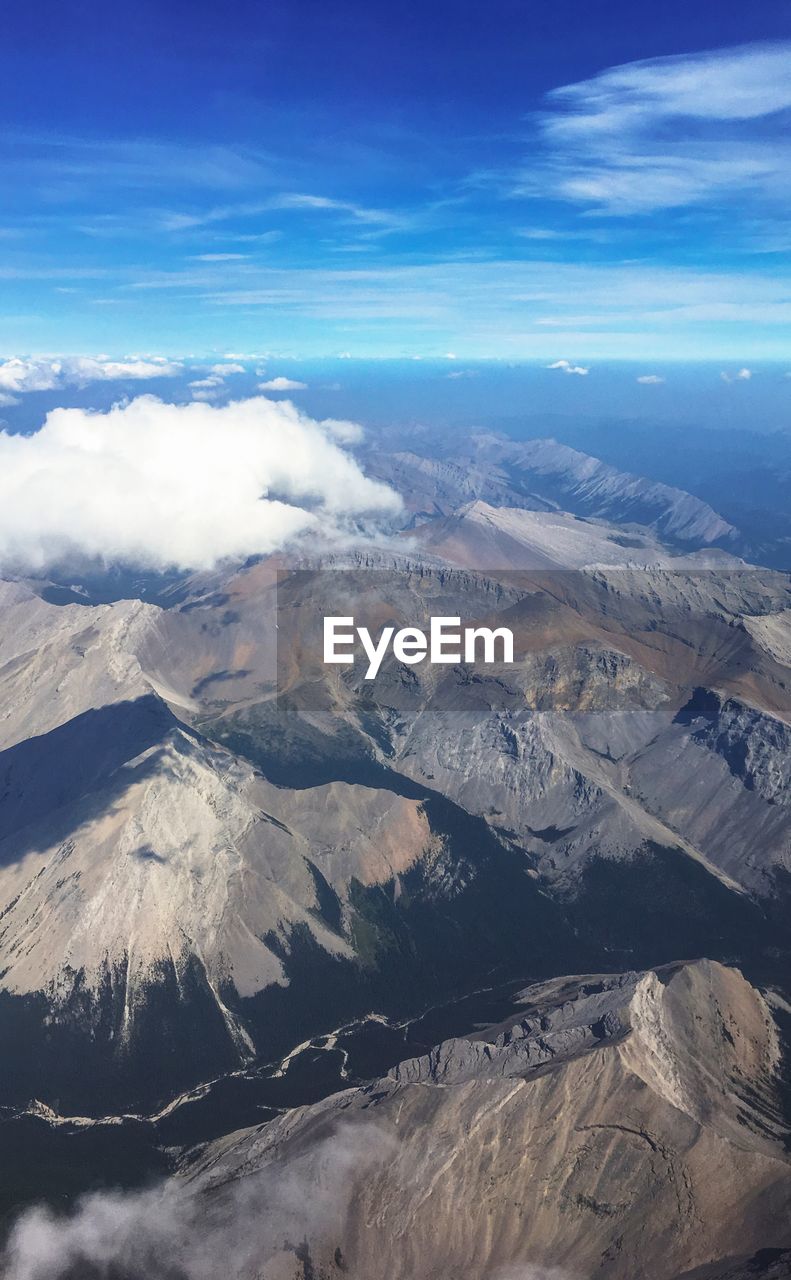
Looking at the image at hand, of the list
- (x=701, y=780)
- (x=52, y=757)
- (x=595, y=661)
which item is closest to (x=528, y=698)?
(x=595, y=661)

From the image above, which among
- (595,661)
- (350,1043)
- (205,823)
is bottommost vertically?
(350,1043)

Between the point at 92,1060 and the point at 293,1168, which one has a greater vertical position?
the point at 293,1168

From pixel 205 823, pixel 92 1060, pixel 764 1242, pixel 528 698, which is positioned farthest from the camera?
pixel 528 698

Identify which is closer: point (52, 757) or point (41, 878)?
point (41, 878)

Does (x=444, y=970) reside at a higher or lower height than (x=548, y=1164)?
lower

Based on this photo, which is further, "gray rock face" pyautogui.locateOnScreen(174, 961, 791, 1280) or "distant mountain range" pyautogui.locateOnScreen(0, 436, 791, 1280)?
"distant mountain range" pyautogui.locateOnScreen(0, 436, 791, 1280)

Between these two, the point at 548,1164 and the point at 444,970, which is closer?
the point at 548,1164

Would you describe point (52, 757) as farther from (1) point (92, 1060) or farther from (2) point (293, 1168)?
(2) point (293, 1168)

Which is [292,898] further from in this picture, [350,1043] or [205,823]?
[350,1043]

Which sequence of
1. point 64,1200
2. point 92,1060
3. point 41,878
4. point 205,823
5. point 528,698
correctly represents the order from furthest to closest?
point 528,698 < point 205,823 < point 41,878 < point 92,1060 < point 64,1200

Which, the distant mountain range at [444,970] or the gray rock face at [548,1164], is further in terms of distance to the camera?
the distant mountain range at [444,970]
